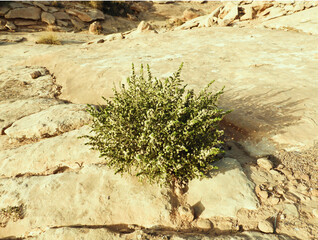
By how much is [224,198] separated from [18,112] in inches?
227

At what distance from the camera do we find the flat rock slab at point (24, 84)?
7863 millimetres

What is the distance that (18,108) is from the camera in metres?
6.36

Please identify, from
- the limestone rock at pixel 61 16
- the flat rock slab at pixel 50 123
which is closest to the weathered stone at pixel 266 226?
the flat rock slab at pixel 50 123

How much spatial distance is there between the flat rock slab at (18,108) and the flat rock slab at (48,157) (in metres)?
1.45

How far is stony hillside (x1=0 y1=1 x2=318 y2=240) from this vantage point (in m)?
3.12

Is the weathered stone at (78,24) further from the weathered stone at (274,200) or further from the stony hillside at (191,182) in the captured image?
the weathered stone at (274,200)

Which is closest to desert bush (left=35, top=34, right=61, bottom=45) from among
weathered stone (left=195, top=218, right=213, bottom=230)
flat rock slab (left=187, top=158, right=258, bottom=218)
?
flat rock slab (left=187, top=158, right=258, bottom=218)

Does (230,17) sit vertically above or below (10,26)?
above

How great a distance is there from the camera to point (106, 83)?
24.7 feet

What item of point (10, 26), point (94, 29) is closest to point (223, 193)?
point (10, 26)

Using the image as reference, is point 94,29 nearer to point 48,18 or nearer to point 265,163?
point 48,18

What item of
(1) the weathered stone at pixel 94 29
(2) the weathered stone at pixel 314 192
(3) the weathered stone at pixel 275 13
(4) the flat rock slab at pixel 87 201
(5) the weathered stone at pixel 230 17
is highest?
(3) the weathered stone at pixel 275 13

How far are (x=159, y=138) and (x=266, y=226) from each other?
176cm

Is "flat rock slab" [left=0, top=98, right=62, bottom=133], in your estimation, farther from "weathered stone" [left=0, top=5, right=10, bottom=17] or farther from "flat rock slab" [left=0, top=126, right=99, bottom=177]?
"weathered stone" [left=0, top=5, right=10, bottom=17]
